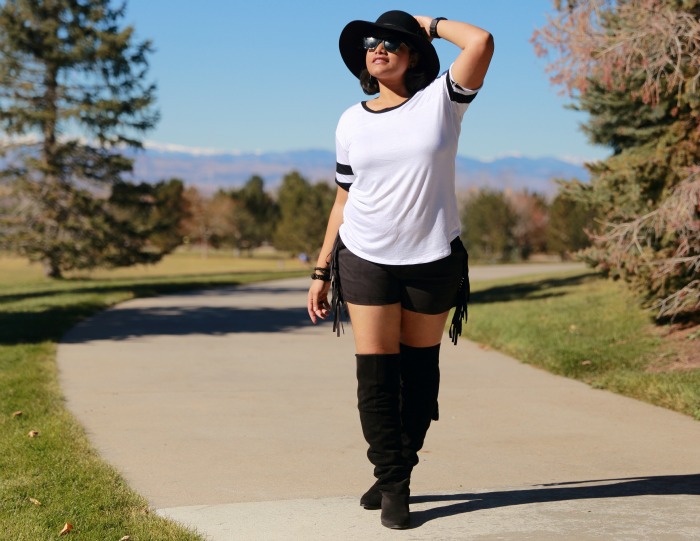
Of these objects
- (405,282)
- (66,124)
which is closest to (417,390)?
(405,282)

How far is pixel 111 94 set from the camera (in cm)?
2877

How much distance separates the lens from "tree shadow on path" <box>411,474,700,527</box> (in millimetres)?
4590

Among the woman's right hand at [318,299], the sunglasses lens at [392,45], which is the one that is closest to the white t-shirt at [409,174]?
the sunglasses lens at [392,45]

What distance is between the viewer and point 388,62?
169 inches

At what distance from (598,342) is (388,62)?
7.13m

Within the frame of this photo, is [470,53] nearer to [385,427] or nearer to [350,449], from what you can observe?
[385,427]

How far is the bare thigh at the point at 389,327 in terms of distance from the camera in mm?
4285

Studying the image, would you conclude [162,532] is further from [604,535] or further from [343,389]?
[343,389]

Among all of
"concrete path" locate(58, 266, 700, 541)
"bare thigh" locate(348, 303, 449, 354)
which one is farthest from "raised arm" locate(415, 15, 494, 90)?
"concrete path" locate(58, 266, 700, 541)

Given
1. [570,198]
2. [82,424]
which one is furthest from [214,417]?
[570,198]

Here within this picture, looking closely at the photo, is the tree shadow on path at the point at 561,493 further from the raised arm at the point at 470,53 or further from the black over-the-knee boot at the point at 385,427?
→ the raised arm at the point at 470,53

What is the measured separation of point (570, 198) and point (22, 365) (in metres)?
7.17

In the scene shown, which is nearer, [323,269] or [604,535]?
[604,535]

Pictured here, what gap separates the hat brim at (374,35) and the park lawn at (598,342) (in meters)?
3.75
